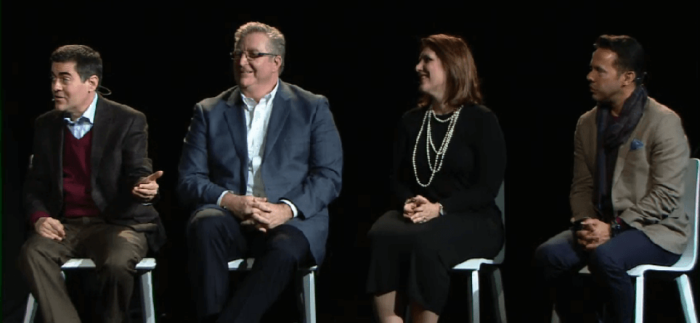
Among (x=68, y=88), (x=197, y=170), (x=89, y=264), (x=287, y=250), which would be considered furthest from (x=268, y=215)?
(x=68, y=88)

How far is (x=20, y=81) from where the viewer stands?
4.77 metres

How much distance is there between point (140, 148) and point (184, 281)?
38.3 inches

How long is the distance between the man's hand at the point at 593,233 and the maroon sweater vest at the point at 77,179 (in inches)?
79.7

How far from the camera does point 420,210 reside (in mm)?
3695

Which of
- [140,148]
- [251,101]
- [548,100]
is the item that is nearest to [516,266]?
[548,100]

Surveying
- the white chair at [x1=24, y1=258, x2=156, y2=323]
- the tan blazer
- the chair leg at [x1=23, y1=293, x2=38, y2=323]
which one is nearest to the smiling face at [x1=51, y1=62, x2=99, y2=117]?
the white chair at [x1=24, y1=258, x2=156, y2=323]

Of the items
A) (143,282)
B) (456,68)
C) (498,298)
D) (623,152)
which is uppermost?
(456,68)

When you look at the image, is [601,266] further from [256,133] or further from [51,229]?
[51,229]

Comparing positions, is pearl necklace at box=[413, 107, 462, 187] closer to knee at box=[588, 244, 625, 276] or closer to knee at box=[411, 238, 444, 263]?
knee at box=[411, 238, 444, 263]

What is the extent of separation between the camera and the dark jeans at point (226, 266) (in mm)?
3400

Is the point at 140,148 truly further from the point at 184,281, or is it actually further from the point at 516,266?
the point at 516,266

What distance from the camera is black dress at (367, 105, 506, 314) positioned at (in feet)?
11.6

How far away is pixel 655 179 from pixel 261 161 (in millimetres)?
1566

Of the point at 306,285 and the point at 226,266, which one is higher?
the point at 226,266
